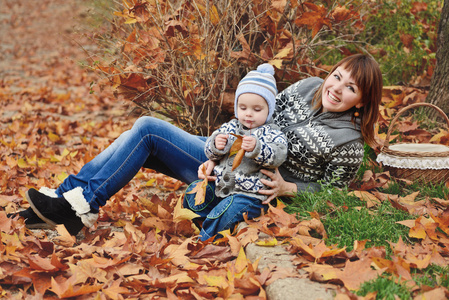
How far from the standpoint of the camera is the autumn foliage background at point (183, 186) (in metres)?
1.97

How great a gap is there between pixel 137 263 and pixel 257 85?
45.6 inches

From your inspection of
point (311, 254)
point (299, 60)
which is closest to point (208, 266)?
point (311, 254)

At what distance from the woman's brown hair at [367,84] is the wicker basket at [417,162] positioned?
0.34 metres

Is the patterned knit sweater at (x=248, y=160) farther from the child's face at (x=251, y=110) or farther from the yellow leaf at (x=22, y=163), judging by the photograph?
the yellow leaf at (x=22, y=163)

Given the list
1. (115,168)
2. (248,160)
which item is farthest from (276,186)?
(115,168)

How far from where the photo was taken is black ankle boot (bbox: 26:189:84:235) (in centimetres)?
243

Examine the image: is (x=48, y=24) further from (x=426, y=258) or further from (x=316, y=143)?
(x=426, y=258)

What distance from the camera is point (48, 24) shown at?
1319 centimetres

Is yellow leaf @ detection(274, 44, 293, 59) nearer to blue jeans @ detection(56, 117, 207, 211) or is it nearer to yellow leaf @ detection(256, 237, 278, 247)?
blue jeans @ detection(56, 117, 207, 211)

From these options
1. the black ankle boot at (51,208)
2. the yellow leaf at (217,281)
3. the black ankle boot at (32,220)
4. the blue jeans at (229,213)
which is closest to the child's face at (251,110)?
the blue jeans at (229,213)

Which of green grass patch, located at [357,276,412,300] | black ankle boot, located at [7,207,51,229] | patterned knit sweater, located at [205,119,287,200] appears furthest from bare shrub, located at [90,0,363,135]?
green grass patch, located at [357,276,412,300]

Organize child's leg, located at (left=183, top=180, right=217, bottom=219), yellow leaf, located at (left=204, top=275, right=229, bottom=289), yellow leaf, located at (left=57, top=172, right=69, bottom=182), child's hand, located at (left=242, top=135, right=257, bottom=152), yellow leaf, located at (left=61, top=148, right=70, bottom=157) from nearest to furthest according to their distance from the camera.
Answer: yellow leaf, located at (left=204, top=275, right=229, bottom=289)
child's hand, located at (left=242, top=135, right=257, bottom=152)
child's leg, located at (left=183, top=180, right=217, bottom=219)
yellow leaf, located at (left=57, top=172, right=69, bottom=182)
yellow leaf, located at (left=61, top=148, right=70, bottom=157)

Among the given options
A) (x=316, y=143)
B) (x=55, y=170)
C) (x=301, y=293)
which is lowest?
(x=55, y=170)

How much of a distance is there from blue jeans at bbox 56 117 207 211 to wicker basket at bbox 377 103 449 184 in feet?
4.03
